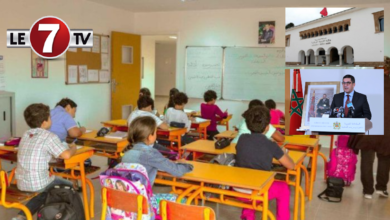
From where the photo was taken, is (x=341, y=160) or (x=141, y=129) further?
(x=341, y=160)

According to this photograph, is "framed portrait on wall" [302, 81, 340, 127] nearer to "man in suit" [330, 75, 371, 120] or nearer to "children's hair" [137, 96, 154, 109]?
"man in suit" [330, 75, 371, 120]

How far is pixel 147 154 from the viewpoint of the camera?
100 inches

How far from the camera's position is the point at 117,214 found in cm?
238

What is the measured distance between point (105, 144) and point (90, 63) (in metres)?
3.66

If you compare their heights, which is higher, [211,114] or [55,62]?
[55,62]

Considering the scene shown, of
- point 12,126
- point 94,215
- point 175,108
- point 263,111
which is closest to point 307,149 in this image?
point 263,111

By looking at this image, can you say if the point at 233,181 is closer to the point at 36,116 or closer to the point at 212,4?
the point at 36,116

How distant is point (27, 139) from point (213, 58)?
17.8ft

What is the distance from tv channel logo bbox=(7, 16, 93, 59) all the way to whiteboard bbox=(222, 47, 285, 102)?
2772mm

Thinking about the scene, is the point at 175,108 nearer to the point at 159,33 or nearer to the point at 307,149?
the point at 307,149

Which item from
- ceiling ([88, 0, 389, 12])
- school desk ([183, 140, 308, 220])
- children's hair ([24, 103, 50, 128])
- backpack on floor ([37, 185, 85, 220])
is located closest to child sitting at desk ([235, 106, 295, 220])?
school desk ([183, 140, 308, 220])

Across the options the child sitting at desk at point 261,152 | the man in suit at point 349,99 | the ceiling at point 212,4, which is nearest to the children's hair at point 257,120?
the child sitting at desk at point 261,152

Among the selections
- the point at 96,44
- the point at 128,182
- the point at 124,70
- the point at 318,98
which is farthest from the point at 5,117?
the point at 318,98

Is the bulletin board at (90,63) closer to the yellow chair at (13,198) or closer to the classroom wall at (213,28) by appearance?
the classroom wall at (213,28)
